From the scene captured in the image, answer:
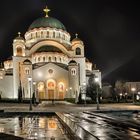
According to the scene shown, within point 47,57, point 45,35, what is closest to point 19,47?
point 45,35

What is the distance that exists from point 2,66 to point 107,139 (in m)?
Result: 70.5

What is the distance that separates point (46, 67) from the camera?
69.5 m

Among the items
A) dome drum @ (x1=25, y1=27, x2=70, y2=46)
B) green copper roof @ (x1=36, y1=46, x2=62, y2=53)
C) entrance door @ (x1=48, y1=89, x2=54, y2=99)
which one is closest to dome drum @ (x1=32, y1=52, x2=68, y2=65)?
green copper roof @ (x1=36, y1=46, x2=62, y2=53)

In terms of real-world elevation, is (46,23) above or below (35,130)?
above

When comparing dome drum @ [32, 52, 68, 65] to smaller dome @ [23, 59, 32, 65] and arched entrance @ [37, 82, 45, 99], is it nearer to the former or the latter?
smaller dome @ [23, 59, 32, 65]

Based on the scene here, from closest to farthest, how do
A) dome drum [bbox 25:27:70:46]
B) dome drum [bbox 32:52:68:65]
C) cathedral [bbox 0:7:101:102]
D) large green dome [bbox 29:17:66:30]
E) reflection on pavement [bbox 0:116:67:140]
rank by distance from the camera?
reflection on pavement [bbox 0:116:67:140], cathedral [bbox 0:7:101:102], dome drum [bbox 32:52:68:65], dome drum [bbox 25:27:70:46], large green dome [bbox 29:17:66:30]

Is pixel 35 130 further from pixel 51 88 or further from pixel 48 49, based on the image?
pixel 48 49

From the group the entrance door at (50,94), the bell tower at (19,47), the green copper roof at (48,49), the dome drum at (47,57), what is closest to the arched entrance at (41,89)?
the entrance door at (50,94)

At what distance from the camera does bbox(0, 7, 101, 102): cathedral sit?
6956 cm

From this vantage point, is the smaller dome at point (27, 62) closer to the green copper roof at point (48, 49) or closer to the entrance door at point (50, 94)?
the green copper roof at point (48, 49)

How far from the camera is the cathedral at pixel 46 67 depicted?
69.6 m

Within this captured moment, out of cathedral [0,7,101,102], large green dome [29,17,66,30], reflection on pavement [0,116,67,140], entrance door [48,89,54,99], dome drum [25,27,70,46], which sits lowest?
reflection on pavement [0,116,67,140]

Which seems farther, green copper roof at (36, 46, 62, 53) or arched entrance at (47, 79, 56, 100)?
green copper roof at (36, 46, 62, 53)

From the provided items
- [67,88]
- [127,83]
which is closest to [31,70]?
[67,88]
